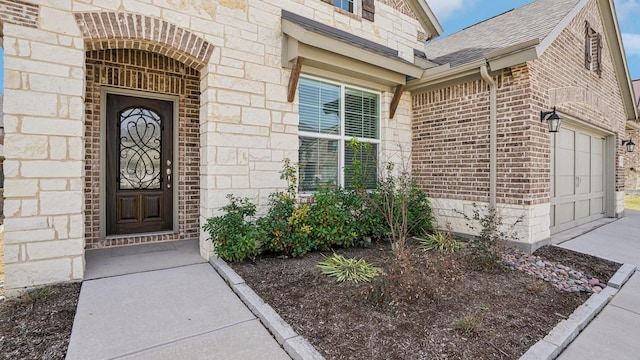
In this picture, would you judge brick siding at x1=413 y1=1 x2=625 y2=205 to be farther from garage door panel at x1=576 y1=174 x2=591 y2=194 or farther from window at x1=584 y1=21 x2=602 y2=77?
garage door panel at x1=576 y1=174 x2=591 y2=194

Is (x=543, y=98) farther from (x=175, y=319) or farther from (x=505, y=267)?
(x=175, y=319)

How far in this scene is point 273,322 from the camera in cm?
258

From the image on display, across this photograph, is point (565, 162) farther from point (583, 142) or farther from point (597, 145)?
point (597, 145)

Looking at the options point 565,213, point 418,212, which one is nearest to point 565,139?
point 565,213

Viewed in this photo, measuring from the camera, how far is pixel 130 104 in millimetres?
4770

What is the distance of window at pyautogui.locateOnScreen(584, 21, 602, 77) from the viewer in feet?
21.8

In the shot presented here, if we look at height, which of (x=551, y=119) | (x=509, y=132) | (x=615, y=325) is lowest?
(x=615, y=325)

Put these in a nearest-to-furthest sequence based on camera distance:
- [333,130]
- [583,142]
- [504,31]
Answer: [333,130] < [504,31] < [583,142]

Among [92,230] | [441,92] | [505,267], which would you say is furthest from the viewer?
[441,92]

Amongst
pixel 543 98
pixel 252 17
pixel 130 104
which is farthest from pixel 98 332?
pixel 543 98

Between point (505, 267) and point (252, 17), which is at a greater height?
point (252, 17)

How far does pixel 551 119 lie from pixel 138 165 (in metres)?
6.59

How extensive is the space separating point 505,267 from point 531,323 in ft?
4.74

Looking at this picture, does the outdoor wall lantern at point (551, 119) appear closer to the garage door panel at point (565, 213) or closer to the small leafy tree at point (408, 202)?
the garage door panel at point (565, 213)
